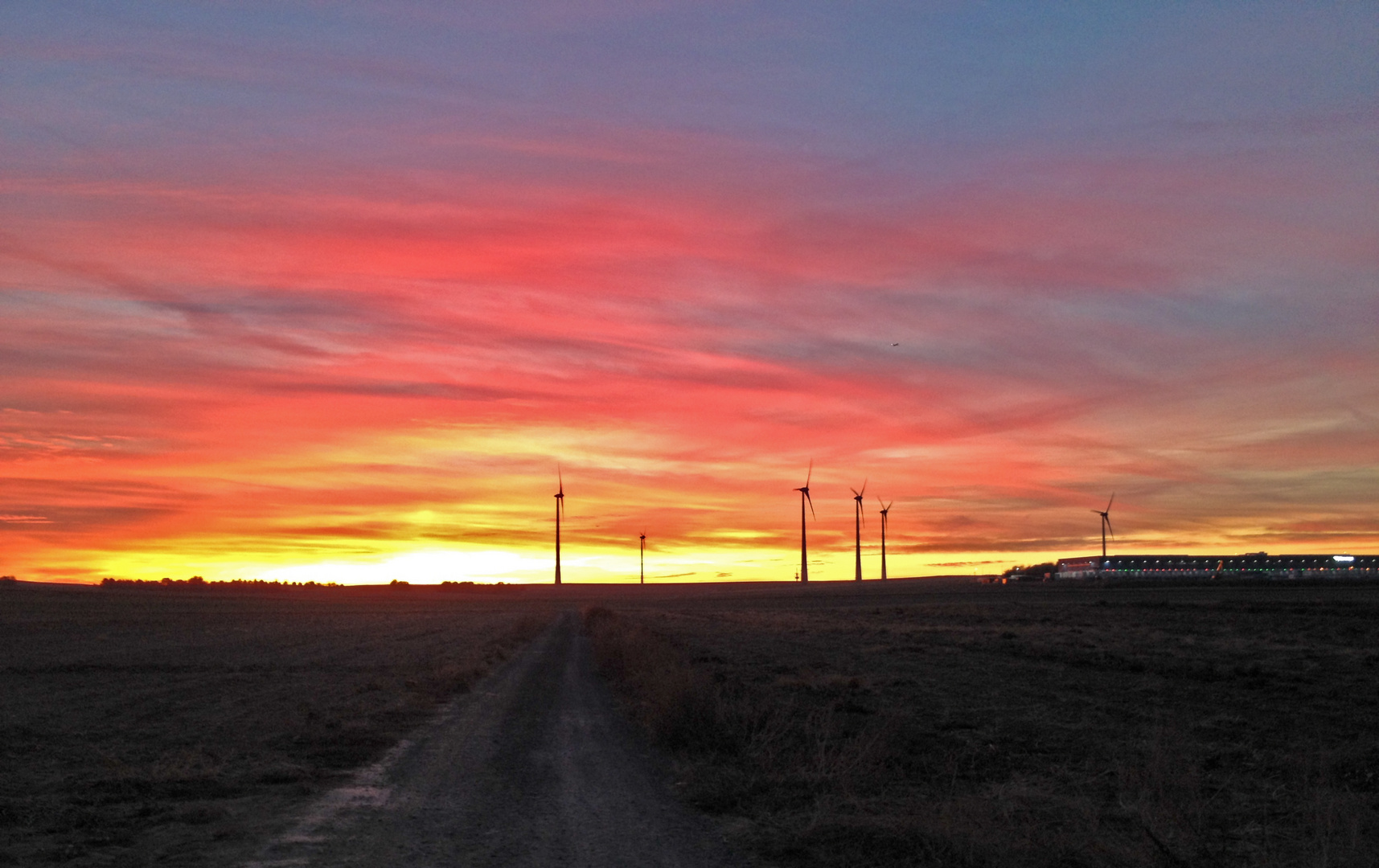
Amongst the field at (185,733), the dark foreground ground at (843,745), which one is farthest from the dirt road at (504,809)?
the field at (185,733)

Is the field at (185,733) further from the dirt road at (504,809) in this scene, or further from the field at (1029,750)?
the field at (1029,750)

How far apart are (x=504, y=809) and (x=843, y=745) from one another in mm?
6774

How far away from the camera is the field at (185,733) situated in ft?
38.8

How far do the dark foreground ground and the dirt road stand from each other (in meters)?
0.49

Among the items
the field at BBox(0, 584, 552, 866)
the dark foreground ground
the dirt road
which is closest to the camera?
the dirt road

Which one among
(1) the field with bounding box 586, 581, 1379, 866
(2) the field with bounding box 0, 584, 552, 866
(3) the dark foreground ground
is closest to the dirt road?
(3) the dark foreground ground

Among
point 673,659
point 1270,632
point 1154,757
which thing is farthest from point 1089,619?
point 1154,757

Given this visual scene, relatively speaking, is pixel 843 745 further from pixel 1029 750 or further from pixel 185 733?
pixel 185 733

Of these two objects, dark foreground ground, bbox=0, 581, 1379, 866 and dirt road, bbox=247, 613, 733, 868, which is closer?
dirt road, bbox=247, 613, 733, 868

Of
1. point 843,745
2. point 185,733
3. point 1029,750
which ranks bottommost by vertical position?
point 1029,750

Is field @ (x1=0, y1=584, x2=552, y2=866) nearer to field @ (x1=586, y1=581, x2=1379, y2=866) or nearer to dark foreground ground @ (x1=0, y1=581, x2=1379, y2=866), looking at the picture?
dark foreground ground @ (x1=0, y1=581, x2=1379, y2=866)

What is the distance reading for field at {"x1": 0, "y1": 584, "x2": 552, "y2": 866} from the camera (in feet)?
38.8

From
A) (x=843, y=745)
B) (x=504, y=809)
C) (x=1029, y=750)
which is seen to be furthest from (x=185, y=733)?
(x=1029, y=750)

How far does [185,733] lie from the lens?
20625mm
